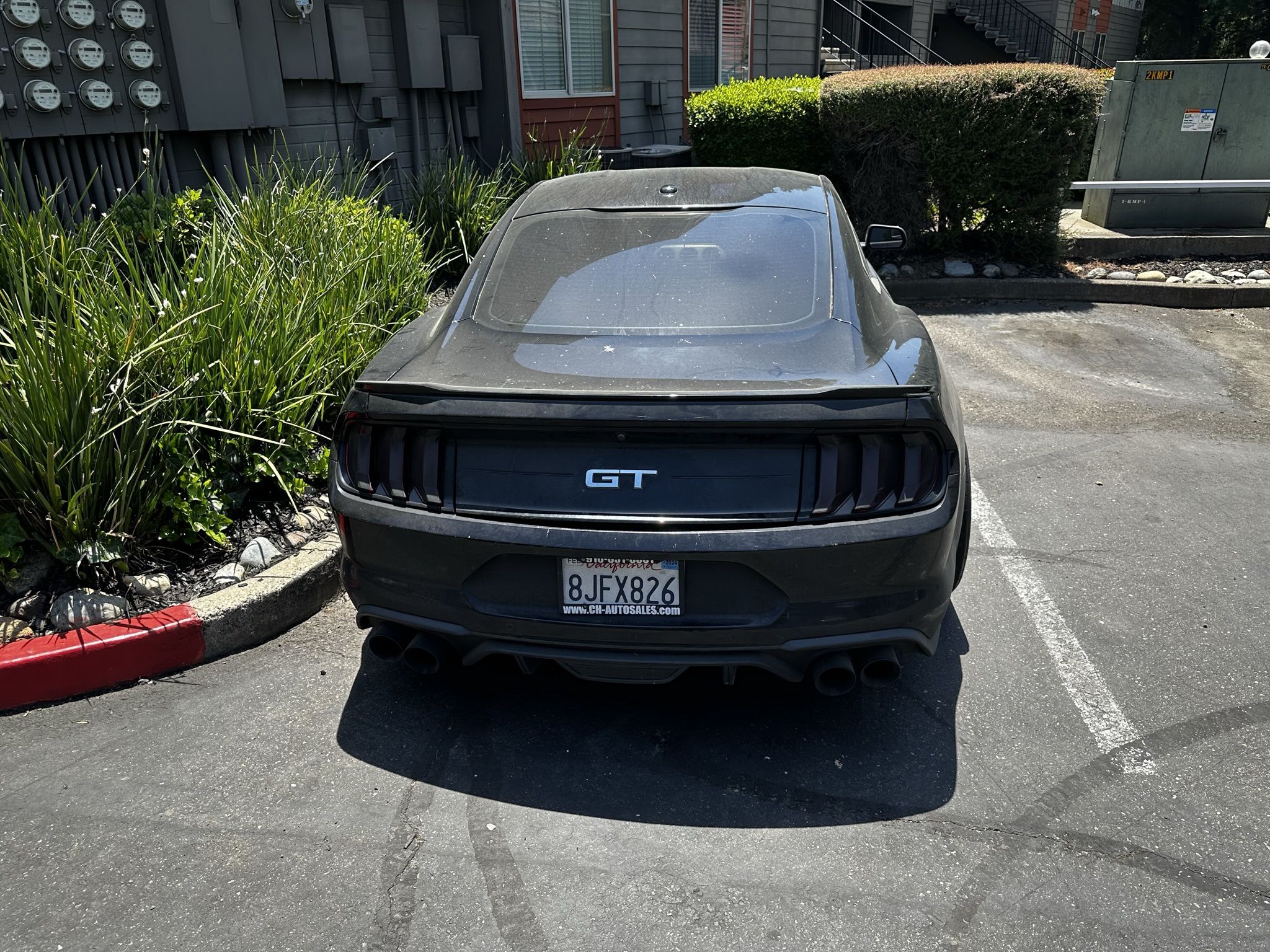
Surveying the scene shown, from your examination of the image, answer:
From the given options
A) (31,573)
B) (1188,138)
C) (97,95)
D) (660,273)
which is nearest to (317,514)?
(31,573)

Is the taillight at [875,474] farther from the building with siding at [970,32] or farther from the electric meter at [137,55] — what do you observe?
the building with siding at [970,32]

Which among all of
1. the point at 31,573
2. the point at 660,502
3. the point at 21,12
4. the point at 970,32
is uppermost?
the point at 970,32

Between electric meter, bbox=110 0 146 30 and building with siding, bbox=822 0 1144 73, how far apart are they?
47.7ft

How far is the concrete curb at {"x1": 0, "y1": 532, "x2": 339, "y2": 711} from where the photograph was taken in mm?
3344

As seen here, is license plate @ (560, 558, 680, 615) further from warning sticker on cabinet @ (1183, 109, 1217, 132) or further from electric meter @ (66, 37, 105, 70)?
warning sticker on cabinet @ (1183, 109, 1217, 132)

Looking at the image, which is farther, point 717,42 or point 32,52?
point 717,42

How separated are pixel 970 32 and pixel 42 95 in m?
25.1

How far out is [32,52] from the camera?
652cm

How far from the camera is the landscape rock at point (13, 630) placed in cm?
345

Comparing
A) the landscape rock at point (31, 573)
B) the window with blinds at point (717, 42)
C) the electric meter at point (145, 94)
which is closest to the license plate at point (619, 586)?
the landscape rock at point (31, 573)

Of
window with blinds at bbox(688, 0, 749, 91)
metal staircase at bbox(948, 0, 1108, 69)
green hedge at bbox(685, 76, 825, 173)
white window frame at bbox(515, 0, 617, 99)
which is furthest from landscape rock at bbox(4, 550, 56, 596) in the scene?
metal staircase at bbox(948, 0, 1108, 69)

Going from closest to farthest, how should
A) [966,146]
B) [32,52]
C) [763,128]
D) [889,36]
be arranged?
[32,52]
[966,146]
[763,128]
[889,36]

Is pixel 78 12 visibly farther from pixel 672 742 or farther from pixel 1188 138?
pixel 1188 138

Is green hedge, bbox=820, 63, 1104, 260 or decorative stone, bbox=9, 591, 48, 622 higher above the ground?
green hedge, bbox=820, 63, 1104, 260
